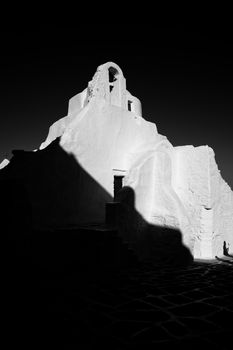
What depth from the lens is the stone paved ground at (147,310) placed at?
368cm

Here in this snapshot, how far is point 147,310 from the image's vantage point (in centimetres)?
479

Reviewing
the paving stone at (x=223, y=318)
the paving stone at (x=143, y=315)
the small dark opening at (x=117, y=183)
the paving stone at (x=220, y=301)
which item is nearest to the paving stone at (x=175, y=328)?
the paving stone at (x=143, y=315)

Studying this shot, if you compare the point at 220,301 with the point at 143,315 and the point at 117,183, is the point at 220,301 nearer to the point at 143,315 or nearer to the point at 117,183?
the point at 143,315

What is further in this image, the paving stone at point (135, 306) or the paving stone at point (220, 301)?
the paving stone at point (220, 301)

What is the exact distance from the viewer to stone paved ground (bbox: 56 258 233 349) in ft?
12.1

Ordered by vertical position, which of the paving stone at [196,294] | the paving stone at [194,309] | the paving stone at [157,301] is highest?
the paving stone at [157,301]

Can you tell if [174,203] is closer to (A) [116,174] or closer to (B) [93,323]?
(A) [116,174]

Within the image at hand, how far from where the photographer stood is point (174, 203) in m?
9.49

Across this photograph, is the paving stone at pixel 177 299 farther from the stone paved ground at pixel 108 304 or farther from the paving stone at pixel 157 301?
the paving stone at pixel 157 301

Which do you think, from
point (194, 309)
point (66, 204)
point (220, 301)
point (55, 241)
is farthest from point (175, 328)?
point (66, 204)

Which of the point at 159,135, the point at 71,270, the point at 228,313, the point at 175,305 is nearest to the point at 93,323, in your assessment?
the point at 175,305

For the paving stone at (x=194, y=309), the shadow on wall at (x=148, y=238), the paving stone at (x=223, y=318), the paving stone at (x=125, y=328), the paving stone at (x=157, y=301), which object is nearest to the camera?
the paving stone at (x=125, y=328)

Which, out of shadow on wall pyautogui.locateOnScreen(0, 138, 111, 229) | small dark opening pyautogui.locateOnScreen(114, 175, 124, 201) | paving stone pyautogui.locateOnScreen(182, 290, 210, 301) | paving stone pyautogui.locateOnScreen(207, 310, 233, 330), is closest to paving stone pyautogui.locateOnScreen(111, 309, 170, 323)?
paving stone pyautogui.locateOnScreen(207, 310, 233, 330)

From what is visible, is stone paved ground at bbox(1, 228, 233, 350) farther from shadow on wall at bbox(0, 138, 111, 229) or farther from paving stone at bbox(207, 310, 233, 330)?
shadow on wall at bbox(0, 138, 111, 229)
